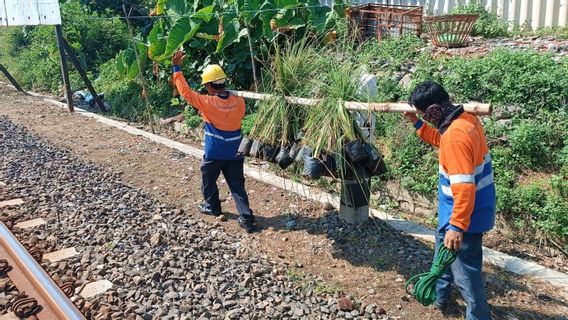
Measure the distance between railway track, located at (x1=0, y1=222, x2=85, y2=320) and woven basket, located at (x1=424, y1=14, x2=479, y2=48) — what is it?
743 cm

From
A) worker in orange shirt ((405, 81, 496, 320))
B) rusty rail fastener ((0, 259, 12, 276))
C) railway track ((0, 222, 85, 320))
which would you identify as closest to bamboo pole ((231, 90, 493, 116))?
worker in orange shirt ((405, 81, 496, 320))

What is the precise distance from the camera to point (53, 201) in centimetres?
686

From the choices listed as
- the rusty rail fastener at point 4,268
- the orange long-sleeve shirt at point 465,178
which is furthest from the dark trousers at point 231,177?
the orange long-sleeve shirt at point 465,178

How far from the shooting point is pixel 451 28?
9648mm

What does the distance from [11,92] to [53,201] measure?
36.9ft

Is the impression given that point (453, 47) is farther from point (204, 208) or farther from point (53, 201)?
point (53, 201)

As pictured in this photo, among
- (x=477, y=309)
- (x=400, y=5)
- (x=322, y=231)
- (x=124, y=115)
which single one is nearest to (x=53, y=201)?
(x=322, y=231)

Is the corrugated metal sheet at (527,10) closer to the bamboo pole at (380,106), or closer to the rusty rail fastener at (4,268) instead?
the bamboo pole at (380,106)

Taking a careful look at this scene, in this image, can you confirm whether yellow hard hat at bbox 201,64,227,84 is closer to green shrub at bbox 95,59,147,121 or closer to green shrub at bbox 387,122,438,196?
green shrub at bbox 387,122,438,196

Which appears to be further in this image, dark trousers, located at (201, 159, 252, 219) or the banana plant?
the banana plant

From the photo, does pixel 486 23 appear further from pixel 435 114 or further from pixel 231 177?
pixel 435 114

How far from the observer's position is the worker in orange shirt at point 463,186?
369cm

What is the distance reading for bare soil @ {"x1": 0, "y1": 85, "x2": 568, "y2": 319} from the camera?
4719 mm

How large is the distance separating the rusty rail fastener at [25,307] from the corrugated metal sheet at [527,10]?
377 inches
